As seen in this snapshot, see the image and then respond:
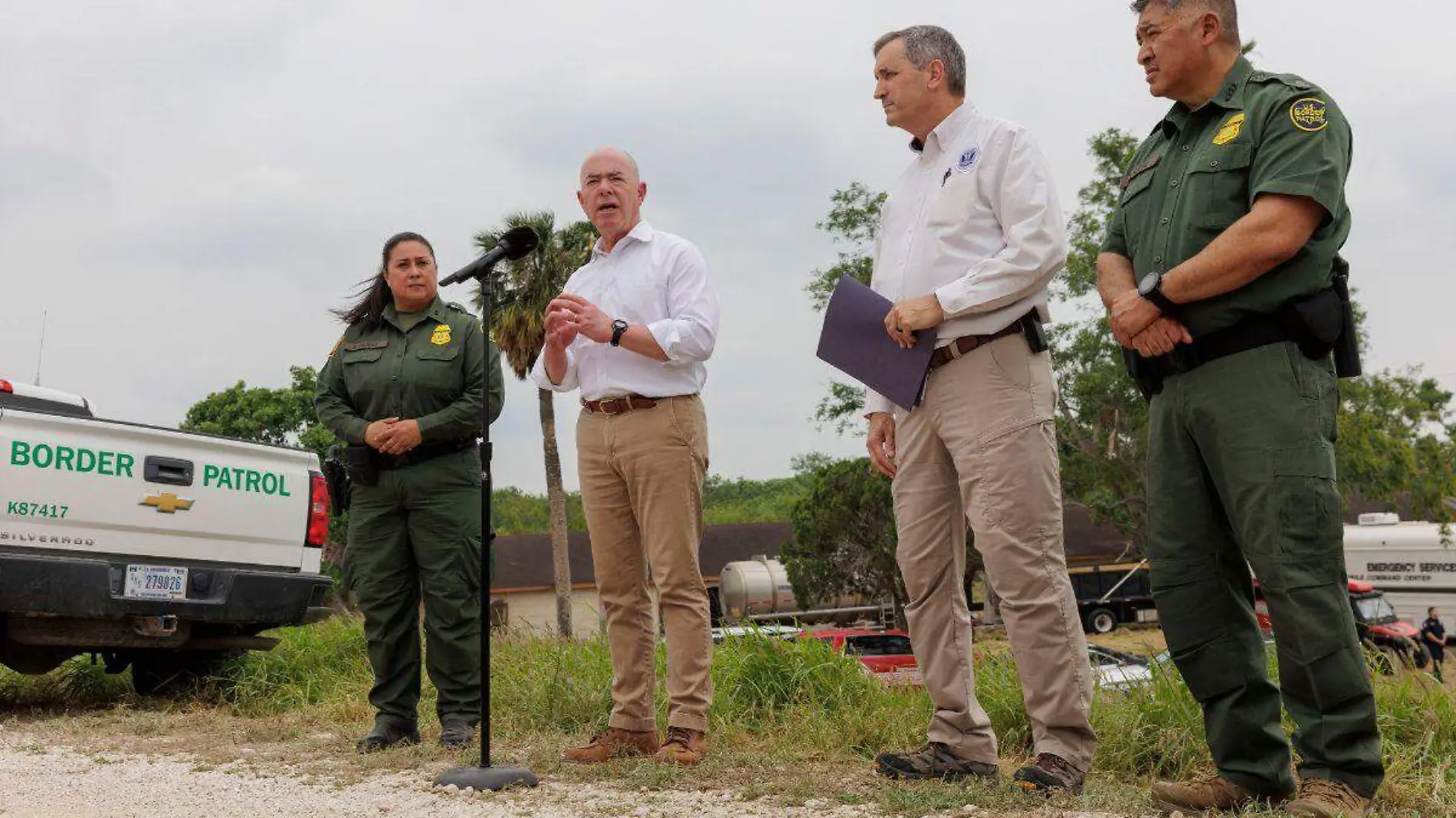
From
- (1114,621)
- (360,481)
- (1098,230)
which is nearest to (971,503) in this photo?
(360,481)

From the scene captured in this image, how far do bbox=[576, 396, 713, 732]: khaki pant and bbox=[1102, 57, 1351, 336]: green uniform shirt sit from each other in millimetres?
1745

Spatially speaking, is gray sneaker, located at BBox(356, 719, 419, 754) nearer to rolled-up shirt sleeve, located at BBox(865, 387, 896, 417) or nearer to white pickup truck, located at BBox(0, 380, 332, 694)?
white pickup truck, located at BBox(0, 380, 332, 694)

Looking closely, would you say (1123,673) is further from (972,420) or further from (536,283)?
(536,283)

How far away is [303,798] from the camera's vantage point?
3902mm

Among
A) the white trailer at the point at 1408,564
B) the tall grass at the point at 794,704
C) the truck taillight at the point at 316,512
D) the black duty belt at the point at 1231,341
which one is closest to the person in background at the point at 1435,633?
the white trailer at the point at 1408,564

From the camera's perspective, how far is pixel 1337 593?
2.93m

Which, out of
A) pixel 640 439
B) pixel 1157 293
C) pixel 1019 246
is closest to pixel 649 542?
pixel 640 439

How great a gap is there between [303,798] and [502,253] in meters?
1.88

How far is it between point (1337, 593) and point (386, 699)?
12.3 feet

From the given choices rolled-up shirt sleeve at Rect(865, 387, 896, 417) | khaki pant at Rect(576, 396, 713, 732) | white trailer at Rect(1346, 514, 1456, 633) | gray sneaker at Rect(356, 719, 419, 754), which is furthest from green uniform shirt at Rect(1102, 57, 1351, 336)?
white trailer at Rect(1346, 514, 1456, 633)

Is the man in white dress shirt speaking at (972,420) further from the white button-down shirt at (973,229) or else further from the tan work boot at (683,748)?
the tan work boot at (683,748)

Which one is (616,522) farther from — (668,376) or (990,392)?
(990,392)

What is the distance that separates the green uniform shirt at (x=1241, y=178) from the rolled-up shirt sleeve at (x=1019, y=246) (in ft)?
0.84

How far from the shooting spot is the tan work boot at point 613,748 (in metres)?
4.39
